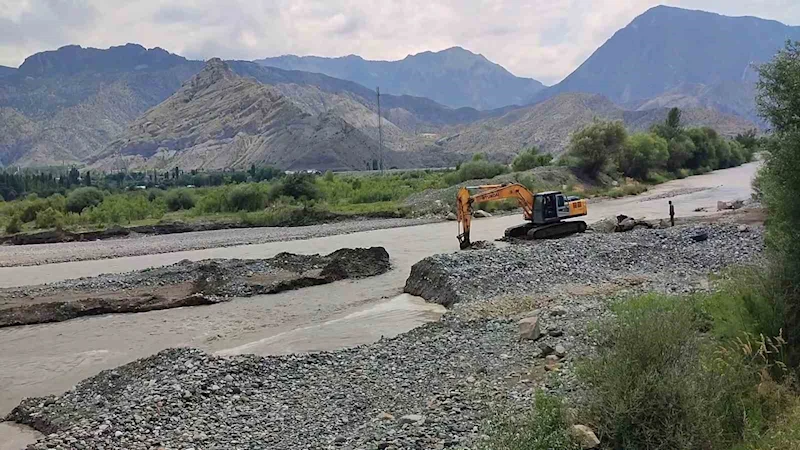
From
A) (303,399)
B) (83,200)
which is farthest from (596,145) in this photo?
(303,399)

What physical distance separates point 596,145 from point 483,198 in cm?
3508

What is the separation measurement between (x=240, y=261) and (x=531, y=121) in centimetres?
14688

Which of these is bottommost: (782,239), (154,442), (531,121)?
(154,442)

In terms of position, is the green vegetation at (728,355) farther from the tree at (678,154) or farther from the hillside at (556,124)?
the hillside at (556,124)

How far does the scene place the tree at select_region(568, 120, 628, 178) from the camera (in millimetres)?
58562

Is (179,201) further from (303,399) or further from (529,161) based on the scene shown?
(303,399)

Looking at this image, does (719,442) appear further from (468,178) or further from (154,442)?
(468,178)

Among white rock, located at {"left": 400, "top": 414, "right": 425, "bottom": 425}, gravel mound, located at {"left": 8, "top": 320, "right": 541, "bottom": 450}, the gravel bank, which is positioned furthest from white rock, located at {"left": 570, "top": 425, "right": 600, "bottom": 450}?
the gravel bank

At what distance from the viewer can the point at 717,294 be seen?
1088 centimetres

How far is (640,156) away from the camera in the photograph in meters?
62.9

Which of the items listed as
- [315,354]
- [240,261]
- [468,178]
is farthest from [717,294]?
[468,178]

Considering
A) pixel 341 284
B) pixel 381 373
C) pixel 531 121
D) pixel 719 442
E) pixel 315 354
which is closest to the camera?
pixel 719 442

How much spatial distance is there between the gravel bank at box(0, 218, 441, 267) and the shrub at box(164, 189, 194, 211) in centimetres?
1394

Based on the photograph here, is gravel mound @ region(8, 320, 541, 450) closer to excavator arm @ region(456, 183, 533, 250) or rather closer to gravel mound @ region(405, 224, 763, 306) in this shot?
gravel mound @ region(405, 224, 763, 306)
